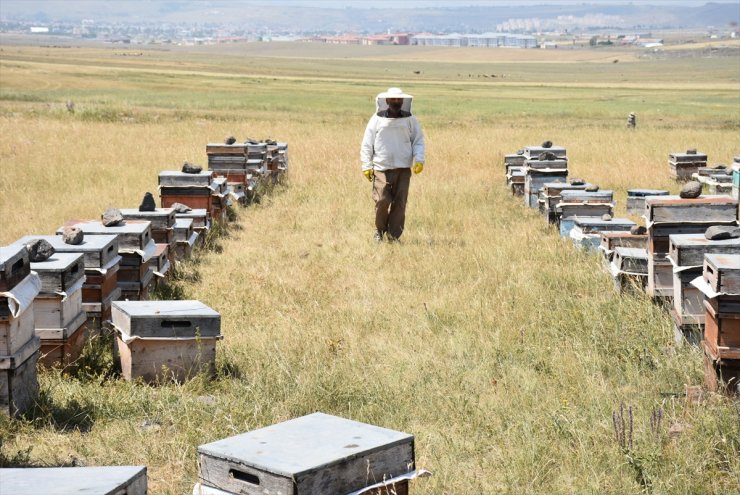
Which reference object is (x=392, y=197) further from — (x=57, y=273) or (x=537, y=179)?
(x=57, y=273)

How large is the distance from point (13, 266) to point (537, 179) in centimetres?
1187

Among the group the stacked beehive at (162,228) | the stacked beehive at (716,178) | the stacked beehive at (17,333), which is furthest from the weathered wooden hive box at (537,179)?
the stacked beehive at (17,333)

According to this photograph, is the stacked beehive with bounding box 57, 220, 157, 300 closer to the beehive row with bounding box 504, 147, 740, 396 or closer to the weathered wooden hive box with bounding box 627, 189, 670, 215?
the beehive row with bounding box 504, 147, 740, 396

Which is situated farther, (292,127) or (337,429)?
(292,127)

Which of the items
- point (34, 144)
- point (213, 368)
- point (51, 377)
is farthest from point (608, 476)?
point (34, 144)

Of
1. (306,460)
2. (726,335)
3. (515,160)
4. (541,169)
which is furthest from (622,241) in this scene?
(515,160)

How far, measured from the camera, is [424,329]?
9094 mm

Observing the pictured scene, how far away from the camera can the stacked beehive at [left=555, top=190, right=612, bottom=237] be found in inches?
551

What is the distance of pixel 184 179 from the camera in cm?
1373

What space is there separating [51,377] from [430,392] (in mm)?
2787

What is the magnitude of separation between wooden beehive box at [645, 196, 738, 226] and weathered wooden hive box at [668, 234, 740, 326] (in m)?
0.94

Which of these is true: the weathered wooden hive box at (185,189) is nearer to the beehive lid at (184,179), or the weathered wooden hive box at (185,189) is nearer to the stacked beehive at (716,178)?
the beehive lid at (184,179)

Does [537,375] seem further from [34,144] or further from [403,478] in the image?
[34,144]

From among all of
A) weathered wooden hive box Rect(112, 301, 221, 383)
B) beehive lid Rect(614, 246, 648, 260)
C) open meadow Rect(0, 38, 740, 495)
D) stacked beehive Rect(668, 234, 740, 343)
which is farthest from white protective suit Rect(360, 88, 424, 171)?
weathered wooden hive box Rect(112, 301, 221, 383)
